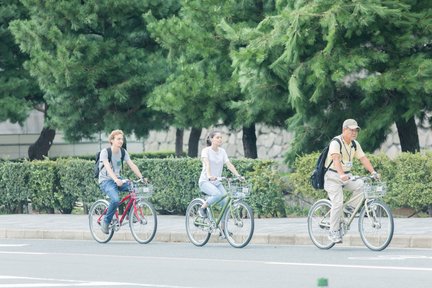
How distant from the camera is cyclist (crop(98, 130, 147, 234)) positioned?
64.6ft

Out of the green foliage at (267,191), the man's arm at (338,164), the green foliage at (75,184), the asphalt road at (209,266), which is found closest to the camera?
the asphalt road at (209,266)

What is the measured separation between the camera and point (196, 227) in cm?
1947

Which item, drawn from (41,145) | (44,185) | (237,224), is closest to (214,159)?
(237,224)

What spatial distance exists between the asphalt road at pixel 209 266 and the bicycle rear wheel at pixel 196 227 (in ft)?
0.45

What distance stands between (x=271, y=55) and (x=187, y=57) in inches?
191

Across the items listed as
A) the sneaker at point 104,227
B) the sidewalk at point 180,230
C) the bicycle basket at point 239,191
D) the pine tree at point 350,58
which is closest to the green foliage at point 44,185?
the sidewalk at point 180,230

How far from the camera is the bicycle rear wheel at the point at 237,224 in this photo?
18609 millimetres

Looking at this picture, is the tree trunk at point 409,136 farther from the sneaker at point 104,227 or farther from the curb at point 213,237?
the sneaker at point 104,227

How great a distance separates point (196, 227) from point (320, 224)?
7.25 ft

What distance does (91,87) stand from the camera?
31469mm

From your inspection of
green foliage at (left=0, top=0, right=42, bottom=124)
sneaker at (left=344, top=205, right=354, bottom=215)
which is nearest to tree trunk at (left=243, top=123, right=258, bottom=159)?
green foliage at (left=0, top=0, right=42, bottom=124)

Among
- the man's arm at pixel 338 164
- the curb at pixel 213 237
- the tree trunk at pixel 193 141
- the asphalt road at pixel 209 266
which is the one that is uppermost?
the tree trunk at pixel 193 141

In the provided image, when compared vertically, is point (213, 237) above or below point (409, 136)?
below

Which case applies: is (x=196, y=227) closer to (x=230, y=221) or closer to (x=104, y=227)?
(x=230, y=221)
